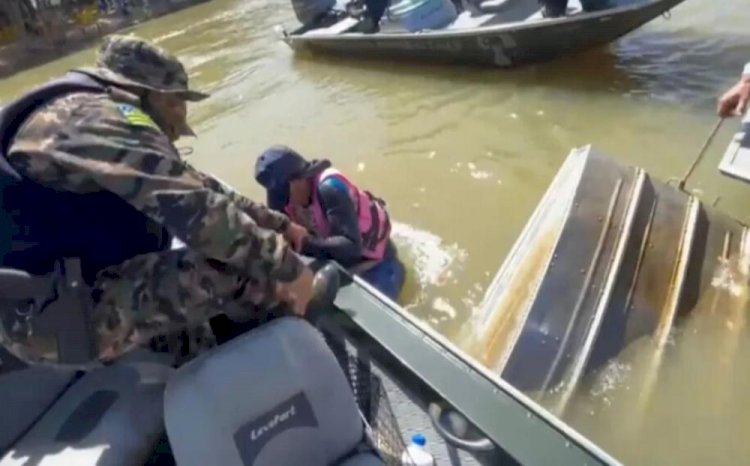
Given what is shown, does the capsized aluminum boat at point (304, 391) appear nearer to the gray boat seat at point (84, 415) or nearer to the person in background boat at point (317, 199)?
the gray boat seat at point (84, 415)

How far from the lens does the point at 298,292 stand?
2281 mm

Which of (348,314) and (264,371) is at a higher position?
(264,371)

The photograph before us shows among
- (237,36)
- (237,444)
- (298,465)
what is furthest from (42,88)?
(237,36)

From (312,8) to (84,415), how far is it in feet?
28.7

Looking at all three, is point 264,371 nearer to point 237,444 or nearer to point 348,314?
point 237,444

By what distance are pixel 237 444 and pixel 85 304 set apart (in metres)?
0.55

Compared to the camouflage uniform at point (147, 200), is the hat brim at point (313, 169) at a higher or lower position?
lower

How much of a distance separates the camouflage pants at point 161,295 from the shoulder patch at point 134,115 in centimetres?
37

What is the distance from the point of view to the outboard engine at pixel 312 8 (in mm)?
9969

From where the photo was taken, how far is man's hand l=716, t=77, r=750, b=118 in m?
3.52

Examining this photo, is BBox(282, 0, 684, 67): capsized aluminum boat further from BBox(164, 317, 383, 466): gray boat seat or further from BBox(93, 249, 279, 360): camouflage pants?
BBox(164, 317, 383, 466): gray boat seat

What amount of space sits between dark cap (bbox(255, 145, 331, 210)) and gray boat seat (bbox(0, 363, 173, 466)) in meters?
1.67

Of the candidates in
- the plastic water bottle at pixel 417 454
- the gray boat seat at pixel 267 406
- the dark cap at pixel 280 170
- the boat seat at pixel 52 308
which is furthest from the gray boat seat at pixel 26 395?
the dark cap at pixel 280 170

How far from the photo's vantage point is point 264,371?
1.94 m
